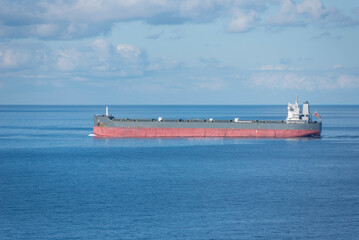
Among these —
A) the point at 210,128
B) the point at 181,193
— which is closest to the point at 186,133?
the point at 210,128

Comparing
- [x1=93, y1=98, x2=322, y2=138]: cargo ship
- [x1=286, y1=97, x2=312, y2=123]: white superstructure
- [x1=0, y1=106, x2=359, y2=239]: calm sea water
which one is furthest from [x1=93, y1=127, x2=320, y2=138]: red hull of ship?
[x1=0, y1=106, x2=359, y2=239]: calm sea water

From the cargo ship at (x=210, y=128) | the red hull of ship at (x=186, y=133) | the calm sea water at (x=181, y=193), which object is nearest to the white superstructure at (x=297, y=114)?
the cargo ship at (x=210, y=128)

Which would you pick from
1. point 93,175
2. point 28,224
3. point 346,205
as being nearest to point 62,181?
point 93,175

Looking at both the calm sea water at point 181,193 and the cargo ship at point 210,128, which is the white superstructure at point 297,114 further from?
the calm sea water at point 181,193

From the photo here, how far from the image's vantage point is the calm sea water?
35.5m

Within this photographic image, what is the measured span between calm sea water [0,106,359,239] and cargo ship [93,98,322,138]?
9329 millimetres

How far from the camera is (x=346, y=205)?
136ft

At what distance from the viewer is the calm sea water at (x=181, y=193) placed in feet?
116

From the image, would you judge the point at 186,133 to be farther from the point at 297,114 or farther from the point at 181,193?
the point at 181,193

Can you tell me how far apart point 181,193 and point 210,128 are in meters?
46.8

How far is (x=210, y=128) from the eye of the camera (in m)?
92.6

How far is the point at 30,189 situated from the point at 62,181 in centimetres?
489

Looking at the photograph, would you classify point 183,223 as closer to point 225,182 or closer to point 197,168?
point 225,182

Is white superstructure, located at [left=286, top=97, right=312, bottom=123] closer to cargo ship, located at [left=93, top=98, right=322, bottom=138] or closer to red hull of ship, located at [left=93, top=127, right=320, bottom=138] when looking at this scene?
cargo ship, located at [left=93, top=98, right=322, bottom=138]
